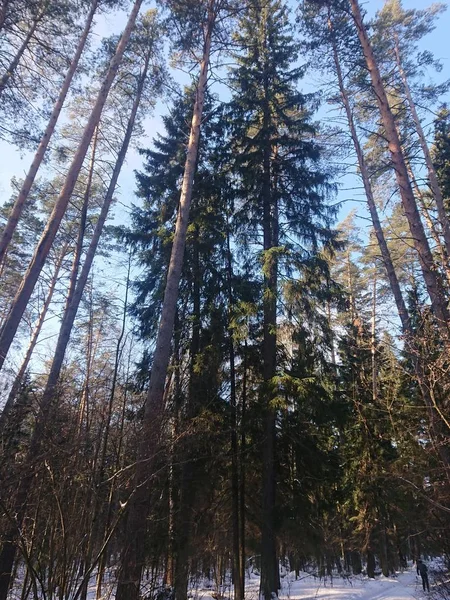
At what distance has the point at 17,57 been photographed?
11336mm

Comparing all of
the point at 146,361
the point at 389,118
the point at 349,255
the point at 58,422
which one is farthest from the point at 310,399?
the point at 349,255

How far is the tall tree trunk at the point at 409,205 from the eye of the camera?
7.06 m

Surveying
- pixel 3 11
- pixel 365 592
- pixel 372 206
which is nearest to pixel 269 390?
pixel 372 206

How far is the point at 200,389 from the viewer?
987 cm

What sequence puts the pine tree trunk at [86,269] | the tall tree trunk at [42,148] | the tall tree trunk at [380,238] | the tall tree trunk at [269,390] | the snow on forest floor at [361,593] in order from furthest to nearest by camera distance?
the snow on forest floor at [361,593] → the pine tree trunk at [86,269] → the tall tree trunk at [42,148] → the tall tree trunk at [269,390] → the tall tree trunk at [380,238]

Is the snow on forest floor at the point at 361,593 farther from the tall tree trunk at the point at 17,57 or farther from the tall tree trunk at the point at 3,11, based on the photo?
the tall tree trunk at the point at 3,11

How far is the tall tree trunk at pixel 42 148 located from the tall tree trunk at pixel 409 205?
7953 millimetres

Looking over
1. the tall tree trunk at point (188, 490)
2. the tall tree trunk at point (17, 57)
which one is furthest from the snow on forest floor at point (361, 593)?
the tall tree trunk at point (17, 57)

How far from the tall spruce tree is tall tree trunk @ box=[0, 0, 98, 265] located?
15.8 ft

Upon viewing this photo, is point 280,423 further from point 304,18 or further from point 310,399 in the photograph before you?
point 304,18

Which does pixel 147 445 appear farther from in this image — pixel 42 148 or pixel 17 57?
pixel 17 57

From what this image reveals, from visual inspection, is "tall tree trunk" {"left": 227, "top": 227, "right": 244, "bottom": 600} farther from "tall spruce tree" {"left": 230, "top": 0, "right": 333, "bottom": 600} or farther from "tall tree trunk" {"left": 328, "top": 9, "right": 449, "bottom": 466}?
"tall tree trunk" {"left": 328, "top": 9, "right": 449, "bottom": 466}

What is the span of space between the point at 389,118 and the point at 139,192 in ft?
27.1

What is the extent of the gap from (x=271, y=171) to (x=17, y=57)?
8.12m
